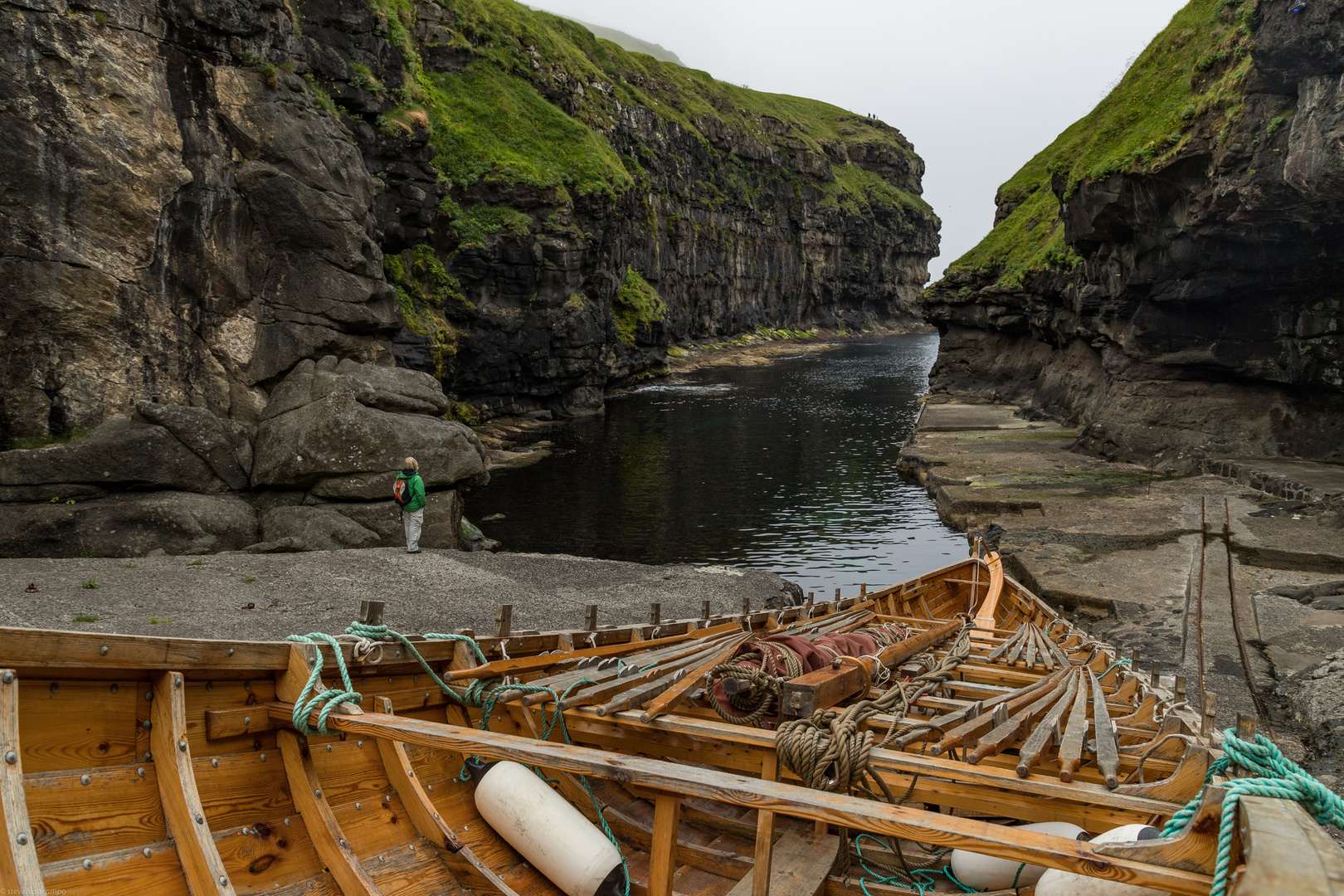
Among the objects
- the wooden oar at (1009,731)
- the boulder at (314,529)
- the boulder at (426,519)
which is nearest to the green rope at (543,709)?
the wooden oar at (1009,731)

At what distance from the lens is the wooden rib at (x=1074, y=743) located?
4596 millimetres

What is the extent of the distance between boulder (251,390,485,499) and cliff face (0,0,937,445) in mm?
2438

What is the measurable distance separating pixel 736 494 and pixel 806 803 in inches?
1254

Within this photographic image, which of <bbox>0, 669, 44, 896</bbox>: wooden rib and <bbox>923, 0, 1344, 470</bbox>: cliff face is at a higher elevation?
<bbox>923, 0, 1344, 470</bbox>: cliff face

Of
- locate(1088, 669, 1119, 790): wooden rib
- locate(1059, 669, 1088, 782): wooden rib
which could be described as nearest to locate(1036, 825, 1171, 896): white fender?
locate(1088, 669, 1119, 790): wooden rib

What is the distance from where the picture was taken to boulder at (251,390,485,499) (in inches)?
855

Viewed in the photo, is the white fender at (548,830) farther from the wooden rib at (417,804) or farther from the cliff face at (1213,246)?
the cliff face at (1213,246)

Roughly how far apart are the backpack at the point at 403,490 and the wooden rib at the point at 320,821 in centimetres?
1436

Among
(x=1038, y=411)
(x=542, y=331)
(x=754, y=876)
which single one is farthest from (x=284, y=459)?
(x=1038, y=411)

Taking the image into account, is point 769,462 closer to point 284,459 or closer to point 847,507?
point 847,507

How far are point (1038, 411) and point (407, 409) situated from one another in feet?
135

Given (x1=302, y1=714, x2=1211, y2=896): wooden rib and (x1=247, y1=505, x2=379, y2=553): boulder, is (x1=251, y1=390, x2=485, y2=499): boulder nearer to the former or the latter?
(x1=247, y1=505, x2=379, y2=553): boulder

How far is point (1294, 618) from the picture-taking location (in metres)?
15.6

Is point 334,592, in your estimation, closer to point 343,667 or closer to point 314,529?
point 314,529
